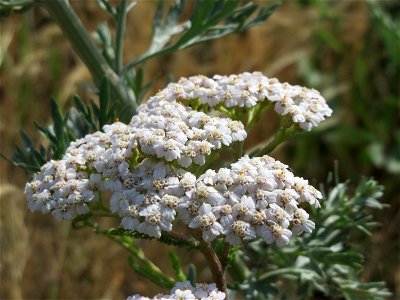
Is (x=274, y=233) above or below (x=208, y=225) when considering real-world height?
below

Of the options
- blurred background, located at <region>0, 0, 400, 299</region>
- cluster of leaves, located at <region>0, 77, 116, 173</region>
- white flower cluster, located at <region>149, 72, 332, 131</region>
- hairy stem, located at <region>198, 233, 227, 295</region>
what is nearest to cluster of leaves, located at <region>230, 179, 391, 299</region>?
white flower cluster, located at <region>149, 72, 332, 131</region>

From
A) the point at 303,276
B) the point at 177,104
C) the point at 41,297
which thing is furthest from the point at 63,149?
the point at 41,297

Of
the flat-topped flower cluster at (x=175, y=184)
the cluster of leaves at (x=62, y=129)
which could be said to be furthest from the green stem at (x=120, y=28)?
the flat-topped flower cluster at (x=175, y=184)

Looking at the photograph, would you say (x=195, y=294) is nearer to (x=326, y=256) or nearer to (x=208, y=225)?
(x=208, y=225)

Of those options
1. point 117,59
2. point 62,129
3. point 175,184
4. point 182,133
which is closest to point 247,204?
point 175,184

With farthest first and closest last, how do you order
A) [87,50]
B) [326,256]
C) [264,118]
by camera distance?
[264,118]
[87,50]
[326,256]

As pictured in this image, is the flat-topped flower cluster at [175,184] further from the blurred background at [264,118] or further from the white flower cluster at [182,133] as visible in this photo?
the blurred background at [264,118]

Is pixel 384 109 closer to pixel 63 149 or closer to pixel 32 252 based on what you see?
pixel 32 252
